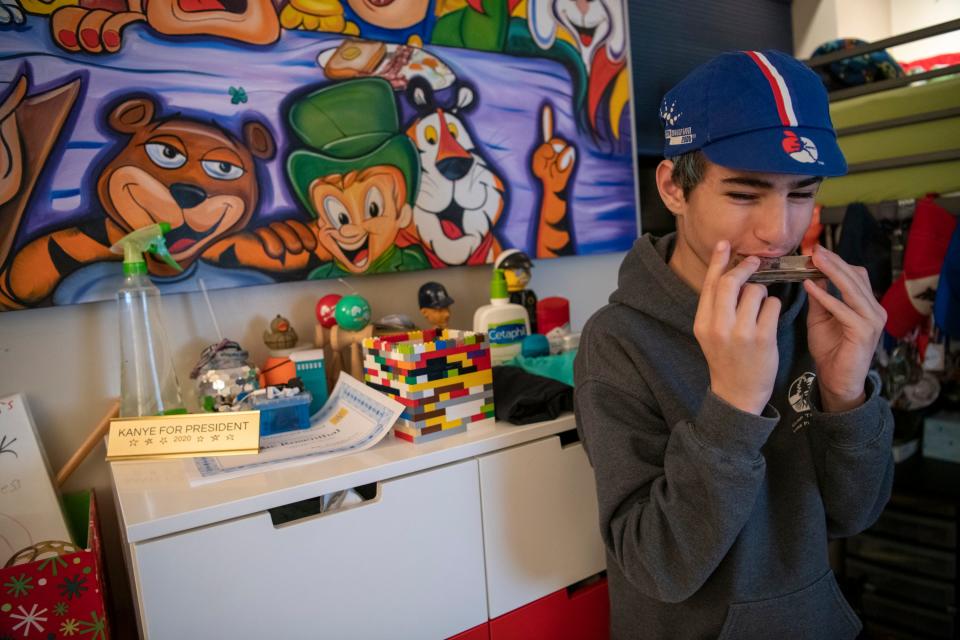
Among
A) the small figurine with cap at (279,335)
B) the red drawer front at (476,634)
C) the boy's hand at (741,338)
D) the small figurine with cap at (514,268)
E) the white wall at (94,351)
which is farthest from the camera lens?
the small figurine with cap at (514,268)

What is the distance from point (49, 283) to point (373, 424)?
0.54m

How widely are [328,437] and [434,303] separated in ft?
1.20

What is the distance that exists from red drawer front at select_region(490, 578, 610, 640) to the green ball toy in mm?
506

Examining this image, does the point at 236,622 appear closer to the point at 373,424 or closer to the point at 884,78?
the point at 373,424

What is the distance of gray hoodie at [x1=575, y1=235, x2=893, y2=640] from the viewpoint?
2.28 feet

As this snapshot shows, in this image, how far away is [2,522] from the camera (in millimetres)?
916

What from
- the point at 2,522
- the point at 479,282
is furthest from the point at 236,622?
the point at 479,282

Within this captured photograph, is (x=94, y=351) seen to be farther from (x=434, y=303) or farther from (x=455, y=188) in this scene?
(x=455, y=188)

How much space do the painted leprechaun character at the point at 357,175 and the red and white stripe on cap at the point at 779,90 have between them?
715 millimetres

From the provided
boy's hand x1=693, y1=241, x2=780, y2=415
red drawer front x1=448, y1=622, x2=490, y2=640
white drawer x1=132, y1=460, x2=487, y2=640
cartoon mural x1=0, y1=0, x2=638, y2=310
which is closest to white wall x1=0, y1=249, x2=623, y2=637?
cartoon mural x1=0, y1=0, x2=638, y2=310

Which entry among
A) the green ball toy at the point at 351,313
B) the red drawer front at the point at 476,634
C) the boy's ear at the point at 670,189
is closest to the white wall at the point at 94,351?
the green ball toy at the point at 351,313

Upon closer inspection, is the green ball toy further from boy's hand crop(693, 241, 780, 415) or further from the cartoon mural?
boy's hand crop(693, 241, 780, 415)

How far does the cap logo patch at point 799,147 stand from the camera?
688mm

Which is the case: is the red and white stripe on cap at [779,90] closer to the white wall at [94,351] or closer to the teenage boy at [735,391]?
the teenage boy at [735,391]
